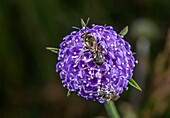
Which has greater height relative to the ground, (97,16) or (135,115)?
(97,16)

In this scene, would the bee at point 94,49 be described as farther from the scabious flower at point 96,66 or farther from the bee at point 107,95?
the bee at point 107,95

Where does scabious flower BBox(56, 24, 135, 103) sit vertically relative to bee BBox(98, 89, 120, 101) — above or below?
above

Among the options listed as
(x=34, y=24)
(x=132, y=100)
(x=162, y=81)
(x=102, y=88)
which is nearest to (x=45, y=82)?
(x=34, y=24)

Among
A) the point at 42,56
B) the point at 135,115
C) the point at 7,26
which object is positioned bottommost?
the point at 135,115

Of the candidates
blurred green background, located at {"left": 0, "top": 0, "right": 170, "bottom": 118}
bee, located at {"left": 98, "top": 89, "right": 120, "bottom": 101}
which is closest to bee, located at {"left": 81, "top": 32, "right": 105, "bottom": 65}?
bee, located at {"left": 98, "top": 89, "right": 120, "bottom": 101}

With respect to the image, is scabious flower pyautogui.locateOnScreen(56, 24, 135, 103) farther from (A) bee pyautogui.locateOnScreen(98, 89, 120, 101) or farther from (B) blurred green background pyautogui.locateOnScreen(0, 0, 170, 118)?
(B) blurred green background pyautogui.locateOnScreen(0, 0, 170, 118)

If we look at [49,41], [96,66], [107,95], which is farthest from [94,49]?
[49,41]

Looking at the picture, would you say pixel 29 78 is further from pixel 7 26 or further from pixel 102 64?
pixel 102 64
